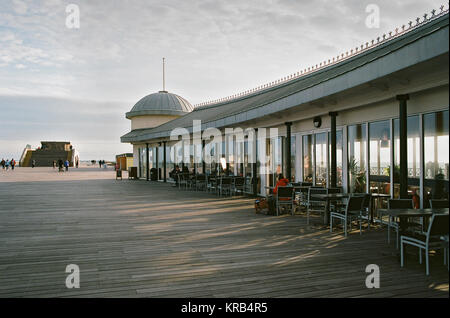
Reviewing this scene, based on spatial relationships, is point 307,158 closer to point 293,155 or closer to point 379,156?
point 293,155

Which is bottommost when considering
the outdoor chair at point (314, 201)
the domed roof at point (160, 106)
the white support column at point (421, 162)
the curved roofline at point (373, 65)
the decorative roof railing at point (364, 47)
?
the outdoor chair at point (314, 201)

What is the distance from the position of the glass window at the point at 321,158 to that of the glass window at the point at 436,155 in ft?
11.9

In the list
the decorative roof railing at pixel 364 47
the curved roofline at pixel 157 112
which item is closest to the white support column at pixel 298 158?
the decorative roof railing at pixel 364 47

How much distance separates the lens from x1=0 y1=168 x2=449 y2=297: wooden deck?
3938 millimetres

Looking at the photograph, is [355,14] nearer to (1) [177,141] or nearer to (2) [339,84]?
(2) [339,84]

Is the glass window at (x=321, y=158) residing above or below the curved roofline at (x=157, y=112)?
below

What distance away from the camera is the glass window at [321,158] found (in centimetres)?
1050

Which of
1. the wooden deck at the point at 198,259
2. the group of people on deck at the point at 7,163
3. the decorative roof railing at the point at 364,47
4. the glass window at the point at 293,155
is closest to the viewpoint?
the wooden deck at the point at 198,259

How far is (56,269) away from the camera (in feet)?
15.4

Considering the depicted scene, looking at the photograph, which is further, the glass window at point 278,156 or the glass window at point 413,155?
the glass window at point 278,156

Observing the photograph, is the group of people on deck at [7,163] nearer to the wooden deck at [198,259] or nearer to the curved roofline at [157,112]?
the curved roofline at [157,112]

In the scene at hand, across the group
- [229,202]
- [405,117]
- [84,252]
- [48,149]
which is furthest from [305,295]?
[48,149]

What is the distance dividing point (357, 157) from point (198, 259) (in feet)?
19.0

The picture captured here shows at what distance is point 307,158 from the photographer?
11.4m
